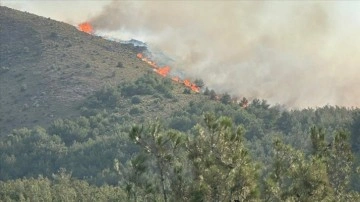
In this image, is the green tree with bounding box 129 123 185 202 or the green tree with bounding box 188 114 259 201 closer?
the green tree with bounding box 188 114 259 201

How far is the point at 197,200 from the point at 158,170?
554 cm

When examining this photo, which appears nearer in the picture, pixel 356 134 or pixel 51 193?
pixel 51 193

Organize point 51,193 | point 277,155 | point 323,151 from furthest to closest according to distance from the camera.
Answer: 1. point 51,193
2. point 323,151
3. point 277,155

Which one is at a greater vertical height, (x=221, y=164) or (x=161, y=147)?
(x=161, y=147)

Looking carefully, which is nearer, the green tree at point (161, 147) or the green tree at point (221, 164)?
the green tree at point (221, 164)

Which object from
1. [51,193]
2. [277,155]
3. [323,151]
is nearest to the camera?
[277,155]

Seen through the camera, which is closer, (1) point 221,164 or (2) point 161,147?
(1) point 221,164

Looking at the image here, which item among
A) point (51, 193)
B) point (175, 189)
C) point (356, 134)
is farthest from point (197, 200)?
point (356, 134)

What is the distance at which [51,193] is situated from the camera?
6580 inches

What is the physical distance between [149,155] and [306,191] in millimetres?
12550

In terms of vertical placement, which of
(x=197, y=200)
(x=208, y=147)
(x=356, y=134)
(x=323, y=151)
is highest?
(x=356, y=134)

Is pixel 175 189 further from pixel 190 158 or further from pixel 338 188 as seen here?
pixel 338 188

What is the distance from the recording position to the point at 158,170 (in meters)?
70.9

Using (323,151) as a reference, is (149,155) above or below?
below
